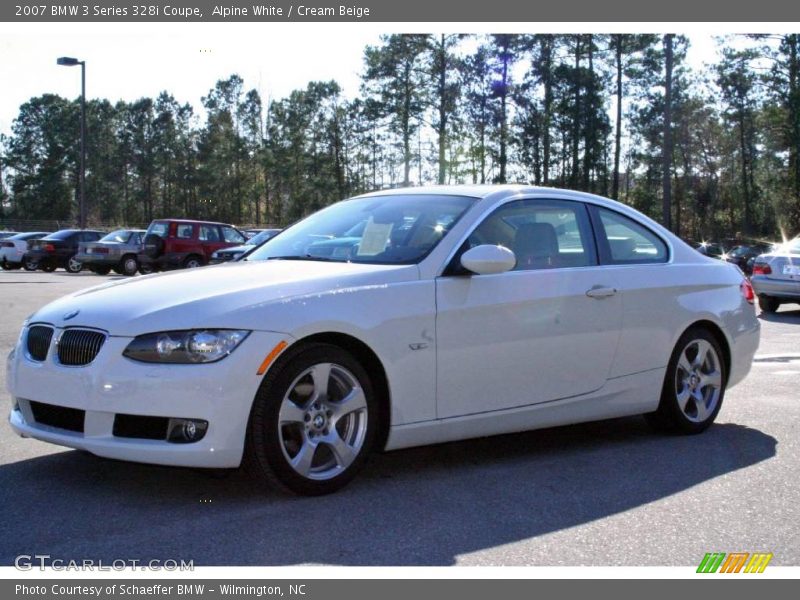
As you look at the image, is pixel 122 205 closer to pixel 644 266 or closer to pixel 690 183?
pixel 690 183

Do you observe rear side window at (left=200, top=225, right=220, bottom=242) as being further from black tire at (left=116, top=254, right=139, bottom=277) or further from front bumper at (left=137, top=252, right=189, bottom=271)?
black tire at (left=116, top=254, right=139, bottom=277)

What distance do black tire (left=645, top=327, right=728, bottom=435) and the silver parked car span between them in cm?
1079

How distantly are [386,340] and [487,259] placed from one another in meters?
0.73

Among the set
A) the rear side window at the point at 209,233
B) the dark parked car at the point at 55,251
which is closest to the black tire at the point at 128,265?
the dark parked car at the point at 55,251

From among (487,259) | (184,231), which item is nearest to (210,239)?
(184,231)

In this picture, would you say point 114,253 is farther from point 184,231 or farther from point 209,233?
point 209,233

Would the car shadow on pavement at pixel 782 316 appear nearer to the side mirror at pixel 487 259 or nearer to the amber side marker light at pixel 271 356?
the side mirror at pixel 487 259

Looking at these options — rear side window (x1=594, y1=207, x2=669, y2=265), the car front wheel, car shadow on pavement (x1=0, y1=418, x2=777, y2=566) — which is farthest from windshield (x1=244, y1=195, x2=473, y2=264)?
the car front wheel

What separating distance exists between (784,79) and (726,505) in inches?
1943

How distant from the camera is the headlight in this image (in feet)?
14.2

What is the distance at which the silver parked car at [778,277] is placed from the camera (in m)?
16.5

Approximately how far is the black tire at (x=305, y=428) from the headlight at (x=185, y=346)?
25 cm

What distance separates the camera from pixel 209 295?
456 centimetres

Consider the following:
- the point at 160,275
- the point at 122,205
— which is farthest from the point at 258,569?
the point at 122,205
